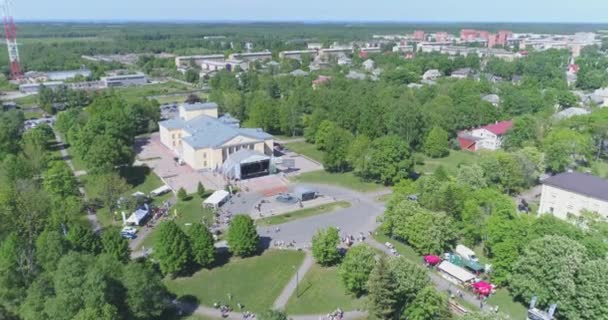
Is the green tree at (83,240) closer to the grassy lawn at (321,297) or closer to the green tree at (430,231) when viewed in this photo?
the grassy lawn at (321,297)

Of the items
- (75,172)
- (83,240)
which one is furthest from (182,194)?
(75,172)

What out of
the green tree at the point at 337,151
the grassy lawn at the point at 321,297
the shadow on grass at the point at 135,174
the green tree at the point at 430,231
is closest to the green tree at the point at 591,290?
the green tree at the point at 430,231

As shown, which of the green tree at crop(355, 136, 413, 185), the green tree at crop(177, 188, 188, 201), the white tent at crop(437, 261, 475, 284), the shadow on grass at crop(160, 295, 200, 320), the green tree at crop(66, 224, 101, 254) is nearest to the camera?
the shadow on grass at crop(160, 295, 200, 320)

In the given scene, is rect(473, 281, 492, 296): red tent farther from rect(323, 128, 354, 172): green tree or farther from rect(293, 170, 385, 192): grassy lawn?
rect(323, 128, 354, 172): green tree

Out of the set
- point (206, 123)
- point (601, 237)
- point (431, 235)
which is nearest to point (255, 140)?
point (206, 123)

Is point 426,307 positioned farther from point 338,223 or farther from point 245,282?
point 338,223

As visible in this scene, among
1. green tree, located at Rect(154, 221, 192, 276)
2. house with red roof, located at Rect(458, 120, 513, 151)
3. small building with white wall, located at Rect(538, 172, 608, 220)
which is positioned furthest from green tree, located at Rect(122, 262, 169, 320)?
house with red roof, located at Rect(458, 120, 513, 151)
